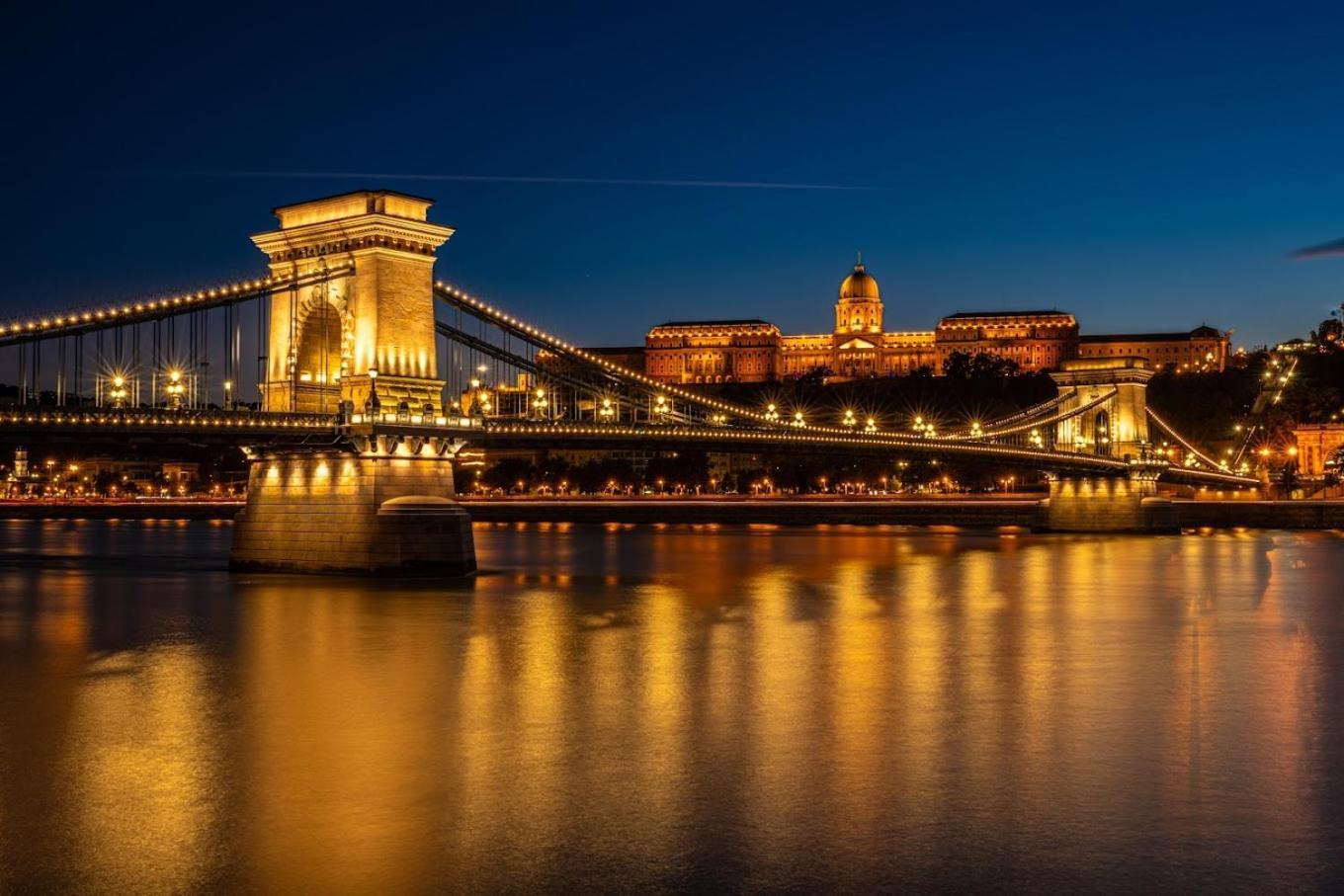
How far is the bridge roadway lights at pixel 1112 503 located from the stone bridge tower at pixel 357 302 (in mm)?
46430

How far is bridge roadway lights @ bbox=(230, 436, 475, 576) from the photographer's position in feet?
119

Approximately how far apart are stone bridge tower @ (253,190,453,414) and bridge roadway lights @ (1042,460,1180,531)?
152 ft

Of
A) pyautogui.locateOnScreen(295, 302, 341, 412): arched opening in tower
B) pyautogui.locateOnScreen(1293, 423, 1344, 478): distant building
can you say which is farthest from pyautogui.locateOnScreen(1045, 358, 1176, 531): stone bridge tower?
pyautogui.locateOnScreen(295, 302, 341, 412): arched opening in tower

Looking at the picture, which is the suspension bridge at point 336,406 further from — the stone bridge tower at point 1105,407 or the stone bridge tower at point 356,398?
the stone bridge tower at point 1105,407

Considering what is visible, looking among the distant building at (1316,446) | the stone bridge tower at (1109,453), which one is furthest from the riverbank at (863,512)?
the distant building at (1316,446)

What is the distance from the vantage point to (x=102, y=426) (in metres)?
33.4

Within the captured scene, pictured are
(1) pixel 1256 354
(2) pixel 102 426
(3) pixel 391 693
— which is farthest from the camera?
(1) pixel 1256 354

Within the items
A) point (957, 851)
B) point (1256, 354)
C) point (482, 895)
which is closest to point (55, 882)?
point (482, 895)

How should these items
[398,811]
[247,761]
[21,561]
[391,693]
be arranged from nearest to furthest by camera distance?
[398,811] < [247,761] < [391,693] < [21,561]

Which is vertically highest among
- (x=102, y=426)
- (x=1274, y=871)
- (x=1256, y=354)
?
(x=1256, y=354)

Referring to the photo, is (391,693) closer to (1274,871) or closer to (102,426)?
(1274,871)

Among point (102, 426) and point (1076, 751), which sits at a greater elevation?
point (102, 426)

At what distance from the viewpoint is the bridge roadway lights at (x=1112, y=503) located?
76.5m

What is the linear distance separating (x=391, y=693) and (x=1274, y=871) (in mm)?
12128
